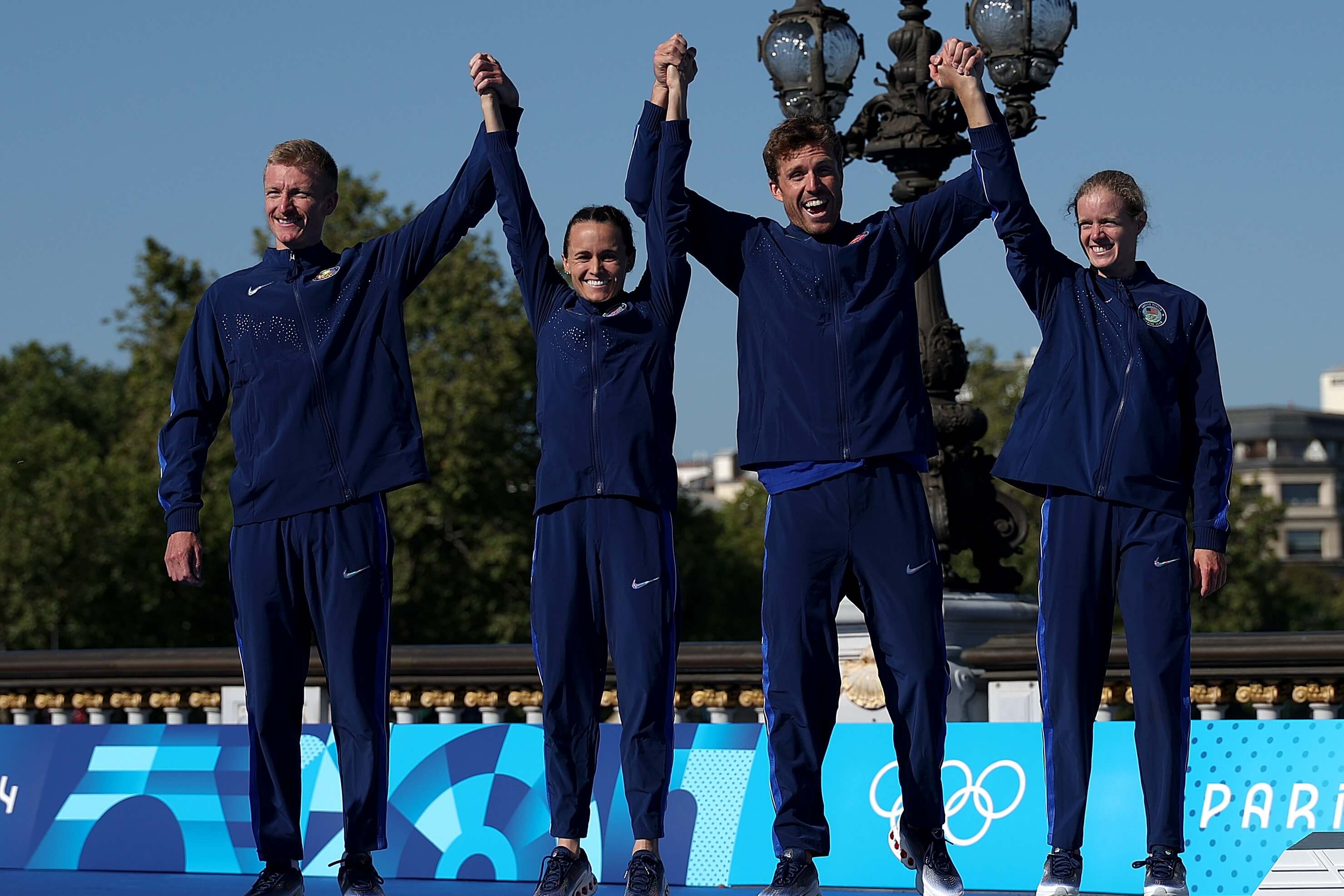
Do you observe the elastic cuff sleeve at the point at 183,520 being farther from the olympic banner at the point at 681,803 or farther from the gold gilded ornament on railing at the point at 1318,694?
the gold gilded ornament on railing at the point at 1318,694

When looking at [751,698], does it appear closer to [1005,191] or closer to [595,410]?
[595,410]

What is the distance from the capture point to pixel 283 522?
579 cm

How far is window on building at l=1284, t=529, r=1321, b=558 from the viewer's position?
131125 millimetres

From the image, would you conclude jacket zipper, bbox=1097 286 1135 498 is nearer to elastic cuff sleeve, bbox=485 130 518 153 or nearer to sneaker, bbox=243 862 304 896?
elastic cuff sleeve, bbox=485 130 518 153

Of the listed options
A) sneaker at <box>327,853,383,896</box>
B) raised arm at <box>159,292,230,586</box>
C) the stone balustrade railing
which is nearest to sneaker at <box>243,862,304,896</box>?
sneaker at <box>327,853,383,896</box>

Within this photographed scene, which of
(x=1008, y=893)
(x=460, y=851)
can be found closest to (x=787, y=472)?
(x=1008, y=893)

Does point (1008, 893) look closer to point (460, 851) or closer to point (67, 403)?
point (460, 851)

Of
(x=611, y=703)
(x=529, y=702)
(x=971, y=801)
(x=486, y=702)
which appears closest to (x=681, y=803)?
(x=971, y=801)

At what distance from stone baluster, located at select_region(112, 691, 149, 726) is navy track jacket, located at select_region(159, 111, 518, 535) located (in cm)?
387

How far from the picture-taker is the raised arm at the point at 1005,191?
5.79 metres

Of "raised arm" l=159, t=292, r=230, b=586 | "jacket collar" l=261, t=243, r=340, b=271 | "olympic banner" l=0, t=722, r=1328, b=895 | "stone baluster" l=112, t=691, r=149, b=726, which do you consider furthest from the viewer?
"stone baluster" l=112, t=691, r=149, b=726

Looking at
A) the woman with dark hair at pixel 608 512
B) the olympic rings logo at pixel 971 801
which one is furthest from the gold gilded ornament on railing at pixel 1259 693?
the woman with dark hair at pixel 608 512

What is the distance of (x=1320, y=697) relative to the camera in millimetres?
7660

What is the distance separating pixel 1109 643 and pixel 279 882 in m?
2.79
